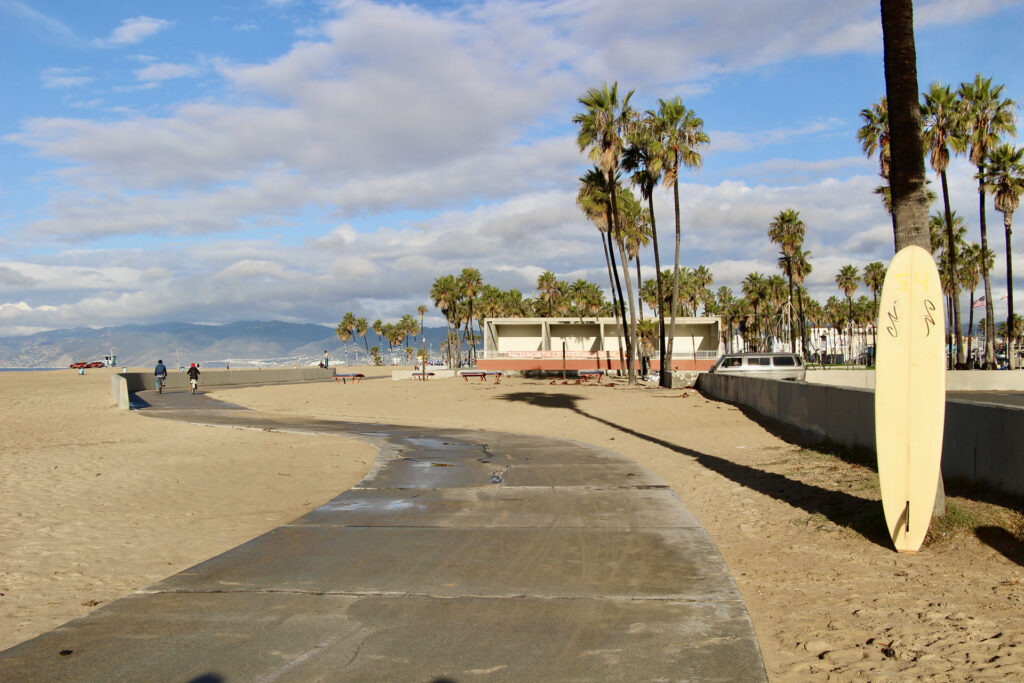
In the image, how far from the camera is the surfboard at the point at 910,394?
22.9 ft

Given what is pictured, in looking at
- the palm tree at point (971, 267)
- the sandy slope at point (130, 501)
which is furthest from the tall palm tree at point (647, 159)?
the palm tree at point (971, 267)

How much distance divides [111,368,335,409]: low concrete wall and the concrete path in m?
24.6

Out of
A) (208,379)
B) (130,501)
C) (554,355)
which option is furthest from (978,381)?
(208,379)

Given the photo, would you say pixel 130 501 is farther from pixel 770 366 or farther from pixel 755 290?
pixel 755 290

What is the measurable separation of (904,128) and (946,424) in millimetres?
3905

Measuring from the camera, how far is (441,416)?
1059 inches

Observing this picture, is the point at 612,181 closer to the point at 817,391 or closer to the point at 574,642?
the point at 817,391

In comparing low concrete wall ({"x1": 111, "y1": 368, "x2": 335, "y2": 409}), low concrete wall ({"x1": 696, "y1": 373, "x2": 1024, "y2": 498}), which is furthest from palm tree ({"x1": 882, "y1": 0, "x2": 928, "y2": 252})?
low concrete wall ({"x1": 111, "y1": 368, "x2": 335, "y2": 409})

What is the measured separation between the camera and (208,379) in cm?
5325

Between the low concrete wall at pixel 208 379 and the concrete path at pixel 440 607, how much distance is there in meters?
24.6

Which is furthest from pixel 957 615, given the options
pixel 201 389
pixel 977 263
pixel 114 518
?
pixel 977 263

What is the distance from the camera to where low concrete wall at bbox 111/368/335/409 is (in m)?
32.3

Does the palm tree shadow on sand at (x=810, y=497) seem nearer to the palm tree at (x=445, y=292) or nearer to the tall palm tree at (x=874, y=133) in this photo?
the tall palm tree at (x=874, y=133)

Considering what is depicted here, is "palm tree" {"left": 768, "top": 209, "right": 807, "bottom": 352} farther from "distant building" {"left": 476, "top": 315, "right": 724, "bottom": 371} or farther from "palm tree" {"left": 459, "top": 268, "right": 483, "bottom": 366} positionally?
"palm tree" {"left": 459, "top": 268, "right": 483, "bottom": 366}
